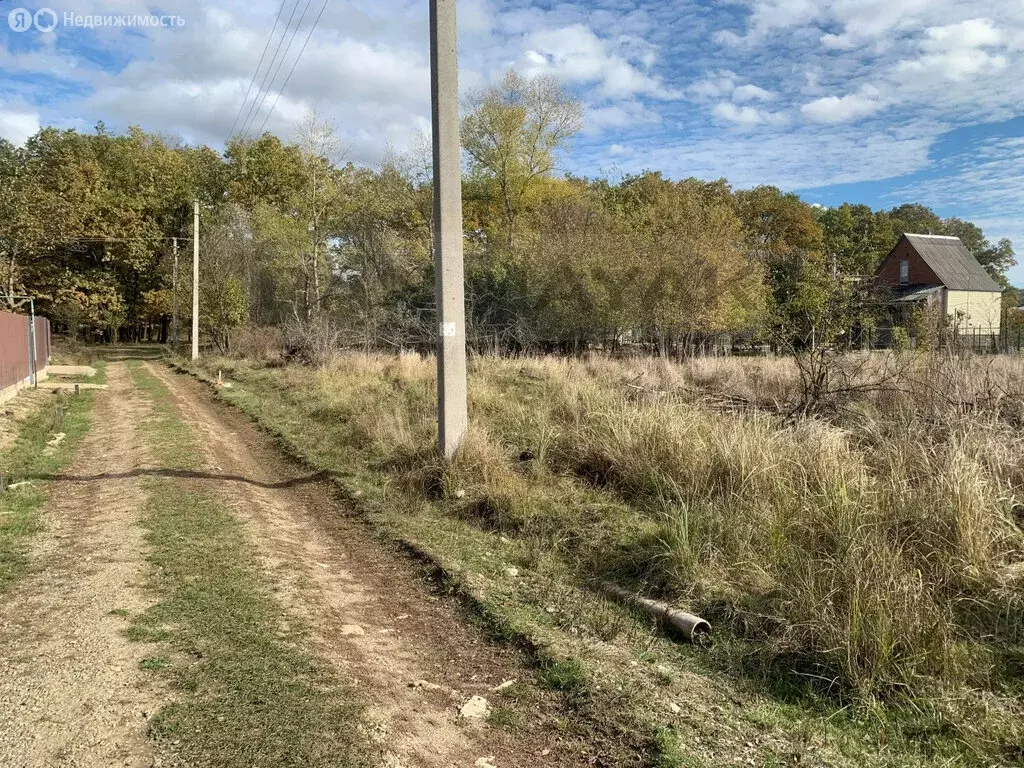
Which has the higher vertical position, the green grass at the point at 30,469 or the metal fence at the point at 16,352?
the metal fence at the point at 16,352

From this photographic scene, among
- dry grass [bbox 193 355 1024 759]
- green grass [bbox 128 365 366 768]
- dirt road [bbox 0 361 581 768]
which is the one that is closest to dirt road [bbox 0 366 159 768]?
dirt road [bbox 0 361 581 768]

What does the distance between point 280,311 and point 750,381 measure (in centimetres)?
3203

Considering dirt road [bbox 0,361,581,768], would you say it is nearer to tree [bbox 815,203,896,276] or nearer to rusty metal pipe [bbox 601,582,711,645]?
rusty metal pipe [bbox 601,582,711,645]

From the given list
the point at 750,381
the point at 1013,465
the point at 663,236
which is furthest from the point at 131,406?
the point at 663,236

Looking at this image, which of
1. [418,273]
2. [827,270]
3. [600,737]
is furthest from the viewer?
[418,273]

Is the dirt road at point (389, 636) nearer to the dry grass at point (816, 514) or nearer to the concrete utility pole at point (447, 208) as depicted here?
the dry grass at point (816, 514)

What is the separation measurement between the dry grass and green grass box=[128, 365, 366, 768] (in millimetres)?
2427

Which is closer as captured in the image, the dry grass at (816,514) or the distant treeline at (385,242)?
the dry grass at (816,514)

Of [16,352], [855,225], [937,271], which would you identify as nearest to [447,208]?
[16,352]

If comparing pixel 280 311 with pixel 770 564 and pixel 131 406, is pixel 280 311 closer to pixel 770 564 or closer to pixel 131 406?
pixel 131 406

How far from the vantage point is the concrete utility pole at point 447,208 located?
8.10m

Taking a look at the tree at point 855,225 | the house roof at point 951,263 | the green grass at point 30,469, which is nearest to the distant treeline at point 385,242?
the tree at point 855,225

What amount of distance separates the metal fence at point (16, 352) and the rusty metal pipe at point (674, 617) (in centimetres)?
1661

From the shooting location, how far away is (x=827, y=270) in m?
10.3
